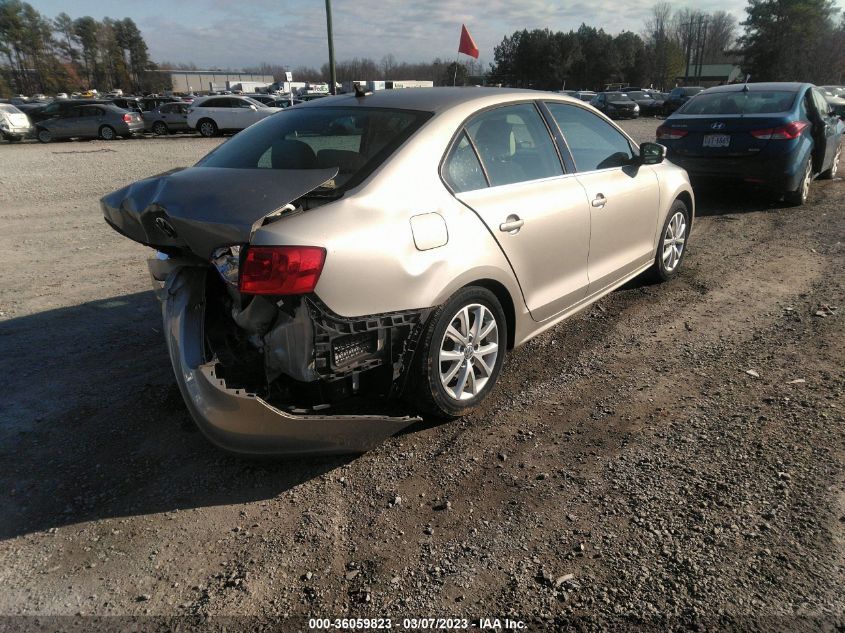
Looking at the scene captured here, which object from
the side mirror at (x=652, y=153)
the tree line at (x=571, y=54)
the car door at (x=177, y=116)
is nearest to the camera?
the side mirror at (x=652, y=153)

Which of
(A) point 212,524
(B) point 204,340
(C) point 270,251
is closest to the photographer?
(C) point 270,251

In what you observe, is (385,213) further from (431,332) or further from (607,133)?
(607,133)

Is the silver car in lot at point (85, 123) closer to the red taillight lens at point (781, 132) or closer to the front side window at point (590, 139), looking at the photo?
the red taillight lens at point (781, 132)

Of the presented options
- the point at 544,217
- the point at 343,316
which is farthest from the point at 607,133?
the point at 343,316

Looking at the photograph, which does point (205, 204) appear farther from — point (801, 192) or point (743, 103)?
point (801, 192)

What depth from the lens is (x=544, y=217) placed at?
3.63 m

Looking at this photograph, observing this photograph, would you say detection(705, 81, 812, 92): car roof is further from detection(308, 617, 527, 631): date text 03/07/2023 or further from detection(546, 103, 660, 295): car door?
detection(308, 617, 527, 631): date text 03/07/2023

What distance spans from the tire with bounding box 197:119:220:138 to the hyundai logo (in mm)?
25241

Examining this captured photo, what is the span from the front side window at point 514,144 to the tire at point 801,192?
6103 millimetres

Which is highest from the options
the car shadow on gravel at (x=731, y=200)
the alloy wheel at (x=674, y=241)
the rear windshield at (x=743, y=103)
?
the rear windshield at (x=743, y=103)

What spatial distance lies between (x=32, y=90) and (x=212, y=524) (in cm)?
9428

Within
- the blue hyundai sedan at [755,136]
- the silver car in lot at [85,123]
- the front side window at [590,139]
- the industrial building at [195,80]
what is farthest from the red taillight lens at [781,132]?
the industrial building at [195,80]

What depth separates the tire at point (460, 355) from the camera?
3.04 meters

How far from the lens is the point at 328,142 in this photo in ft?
10.9
